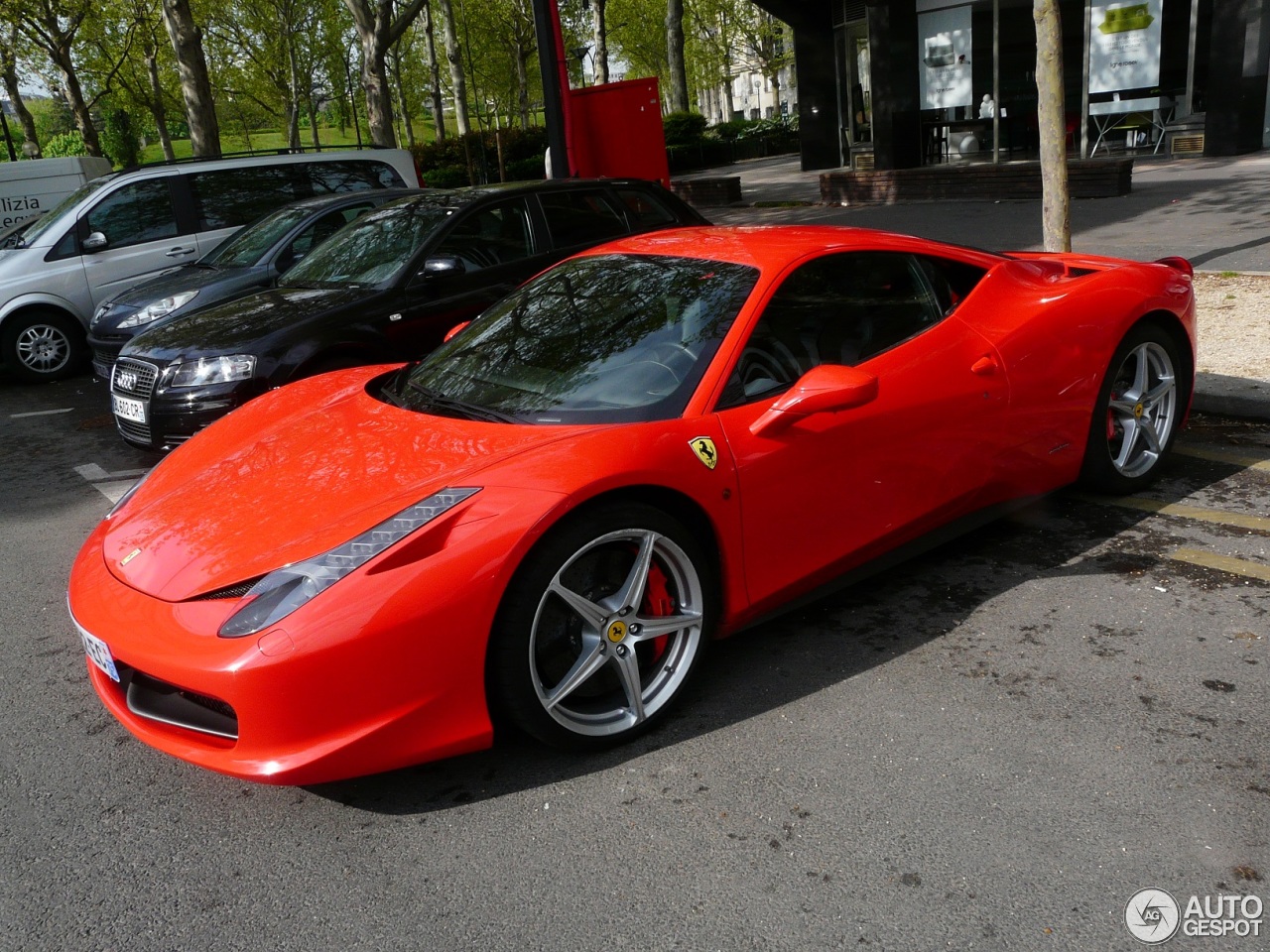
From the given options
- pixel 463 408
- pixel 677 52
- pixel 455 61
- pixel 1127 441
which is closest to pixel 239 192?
pixel 463 408

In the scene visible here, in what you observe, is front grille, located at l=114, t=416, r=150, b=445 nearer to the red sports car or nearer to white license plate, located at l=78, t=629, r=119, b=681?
the red sports car

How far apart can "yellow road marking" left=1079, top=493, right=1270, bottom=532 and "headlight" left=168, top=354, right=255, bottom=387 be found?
4564mm

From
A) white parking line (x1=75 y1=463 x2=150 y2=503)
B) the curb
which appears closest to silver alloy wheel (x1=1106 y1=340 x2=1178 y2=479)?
the curb

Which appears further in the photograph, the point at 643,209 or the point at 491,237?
the point at 643,209

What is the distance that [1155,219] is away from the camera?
12.7 meters

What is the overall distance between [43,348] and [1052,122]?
9275mm

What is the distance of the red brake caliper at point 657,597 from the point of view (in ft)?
10.8

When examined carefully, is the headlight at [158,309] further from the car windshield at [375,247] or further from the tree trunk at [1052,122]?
the tree trunk at [1052,122]

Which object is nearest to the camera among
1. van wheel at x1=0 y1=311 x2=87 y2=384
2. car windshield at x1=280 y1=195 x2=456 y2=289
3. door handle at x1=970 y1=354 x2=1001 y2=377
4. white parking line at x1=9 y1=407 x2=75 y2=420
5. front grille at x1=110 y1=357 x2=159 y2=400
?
door handle at x1=970 y1=354 x2=1001 y2=377

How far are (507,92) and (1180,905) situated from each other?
181 feet

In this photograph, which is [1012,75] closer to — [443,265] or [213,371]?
[443,265]

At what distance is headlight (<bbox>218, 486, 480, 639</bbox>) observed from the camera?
9.02 feet

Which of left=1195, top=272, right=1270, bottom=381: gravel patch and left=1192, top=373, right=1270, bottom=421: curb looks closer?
left=1192, top=373, right=1270, bottom=421: curb

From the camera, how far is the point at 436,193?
791 centimetres
